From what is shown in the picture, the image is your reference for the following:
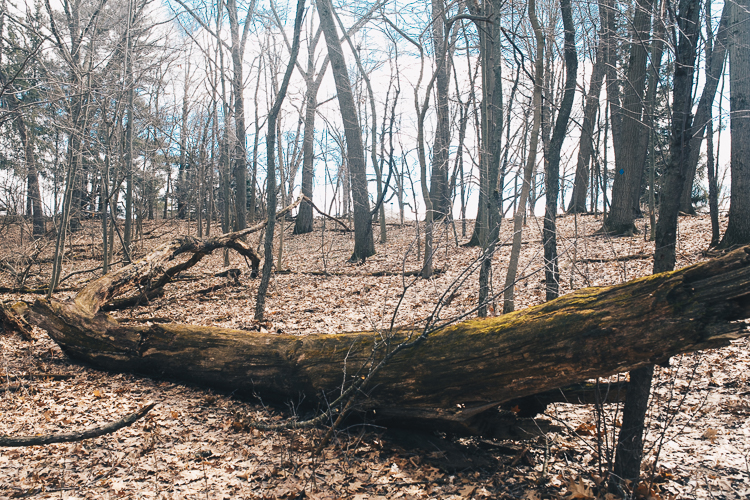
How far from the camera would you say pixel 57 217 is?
12086mm

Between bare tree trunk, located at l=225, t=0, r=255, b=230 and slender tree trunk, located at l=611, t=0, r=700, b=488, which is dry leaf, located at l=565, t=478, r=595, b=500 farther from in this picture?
bare tree trunk, located at l=225, t=0, r=255, b=230

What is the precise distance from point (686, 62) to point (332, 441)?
3.98 meters

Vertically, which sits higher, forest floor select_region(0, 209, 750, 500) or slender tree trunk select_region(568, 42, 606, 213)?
slender tree trunk select_region(568, 42, 606, 213)

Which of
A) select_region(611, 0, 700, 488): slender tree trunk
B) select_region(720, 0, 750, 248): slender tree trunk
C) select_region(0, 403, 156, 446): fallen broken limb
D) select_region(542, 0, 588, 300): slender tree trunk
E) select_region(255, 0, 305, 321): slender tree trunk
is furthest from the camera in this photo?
select_region(720, 0, 750, 248): slender tree trunk

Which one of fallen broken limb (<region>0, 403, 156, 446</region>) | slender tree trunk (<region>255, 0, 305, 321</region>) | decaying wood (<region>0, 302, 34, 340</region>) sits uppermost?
slender tree trunk (<region>255, 0, 305, 321</region>)

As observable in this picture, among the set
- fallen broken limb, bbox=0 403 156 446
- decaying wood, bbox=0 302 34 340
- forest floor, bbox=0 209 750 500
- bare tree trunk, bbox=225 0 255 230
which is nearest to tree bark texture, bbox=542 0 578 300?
forest floor, bbox=0 209 750 500

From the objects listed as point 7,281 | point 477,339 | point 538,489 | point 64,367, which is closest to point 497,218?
point 477,339

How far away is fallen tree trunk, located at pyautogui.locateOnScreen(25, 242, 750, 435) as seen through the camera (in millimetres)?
2492

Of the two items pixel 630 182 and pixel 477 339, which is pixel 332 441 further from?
pixel 630 182

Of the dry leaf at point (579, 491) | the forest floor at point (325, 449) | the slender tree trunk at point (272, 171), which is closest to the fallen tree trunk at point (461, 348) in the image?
the forest floor at point (325, 449)

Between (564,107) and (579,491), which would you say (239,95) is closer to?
(564,107)

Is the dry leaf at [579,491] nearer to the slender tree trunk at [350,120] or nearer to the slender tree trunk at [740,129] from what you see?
the slender tree trunk at [740,129]

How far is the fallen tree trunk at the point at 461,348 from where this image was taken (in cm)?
249

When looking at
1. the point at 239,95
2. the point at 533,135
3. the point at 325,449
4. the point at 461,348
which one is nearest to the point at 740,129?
the point at 533,135
